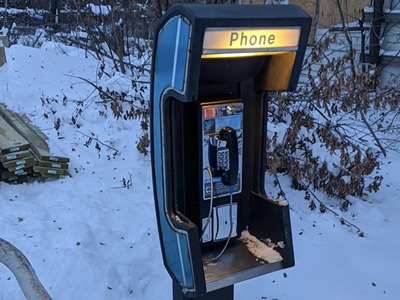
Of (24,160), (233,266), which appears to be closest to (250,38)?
(233,266)

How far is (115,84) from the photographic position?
5789 millimetres

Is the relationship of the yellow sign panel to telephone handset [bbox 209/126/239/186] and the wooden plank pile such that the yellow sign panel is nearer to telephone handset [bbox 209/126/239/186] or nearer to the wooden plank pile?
telephone handset [bbox 209/126/239/186]

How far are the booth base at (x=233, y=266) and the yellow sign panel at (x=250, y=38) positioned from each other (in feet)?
3.24

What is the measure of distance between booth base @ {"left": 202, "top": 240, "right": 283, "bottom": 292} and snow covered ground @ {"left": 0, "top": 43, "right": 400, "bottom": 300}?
0.50m

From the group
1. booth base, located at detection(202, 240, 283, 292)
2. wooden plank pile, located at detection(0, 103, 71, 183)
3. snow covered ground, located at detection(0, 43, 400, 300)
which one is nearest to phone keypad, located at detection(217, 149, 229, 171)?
booth base, located at detection(202, 240, 283, 292)

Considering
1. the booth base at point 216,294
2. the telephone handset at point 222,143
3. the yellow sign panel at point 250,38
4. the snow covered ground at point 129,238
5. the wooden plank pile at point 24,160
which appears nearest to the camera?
the yellow sign panel at point 250,38

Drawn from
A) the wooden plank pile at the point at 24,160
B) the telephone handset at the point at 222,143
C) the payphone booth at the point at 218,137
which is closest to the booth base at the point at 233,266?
the payphone booth at the point at 218,137

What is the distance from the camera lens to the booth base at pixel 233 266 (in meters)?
1.88

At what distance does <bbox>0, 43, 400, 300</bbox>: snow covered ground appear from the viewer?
252 cm

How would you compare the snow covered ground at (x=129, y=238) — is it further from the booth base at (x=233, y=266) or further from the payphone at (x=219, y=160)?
the payphone at (x=219, y=160)

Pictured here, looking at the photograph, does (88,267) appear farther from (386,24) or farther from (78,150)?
(386,24)

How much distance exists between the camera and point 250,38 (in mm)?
1604

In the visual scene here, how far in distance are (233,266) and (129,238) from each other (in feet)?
3.91

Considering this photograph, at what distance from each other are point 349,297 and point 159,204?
4.43 ft
